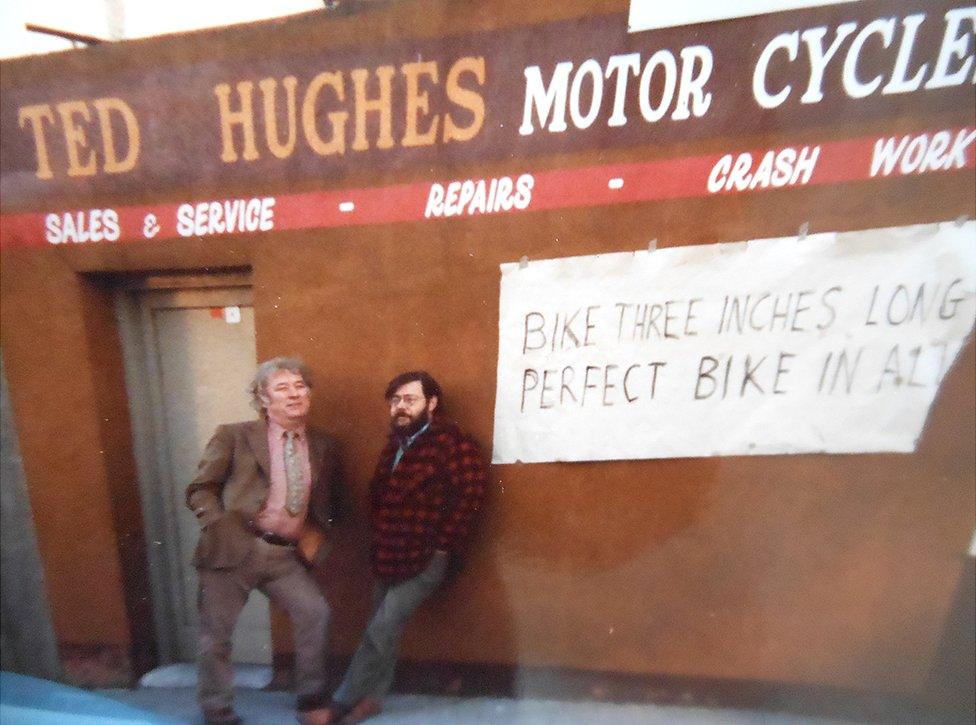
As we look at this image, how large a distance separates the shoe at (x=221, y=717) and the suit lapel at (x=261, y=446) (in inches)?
48.4

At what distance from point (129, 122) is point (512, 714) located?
12.0 ft

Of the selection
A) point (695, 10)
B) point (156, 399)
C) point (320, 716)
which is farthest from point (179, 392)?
point (695, 10)

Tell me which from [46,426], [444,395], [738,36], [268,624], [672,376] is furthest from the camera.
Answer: [268,624]

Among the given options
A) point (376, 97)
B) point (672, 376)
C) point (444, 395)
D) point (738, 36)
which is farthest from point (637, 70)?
point (444, 395)

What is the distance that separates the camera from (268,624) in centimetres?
317

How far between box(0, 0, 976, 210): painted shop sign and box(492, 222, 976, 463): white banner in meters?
0.57

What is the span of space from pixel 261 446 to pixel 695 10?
273 centimetres

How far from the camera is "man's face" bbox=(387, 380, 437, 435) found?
239 centimetres

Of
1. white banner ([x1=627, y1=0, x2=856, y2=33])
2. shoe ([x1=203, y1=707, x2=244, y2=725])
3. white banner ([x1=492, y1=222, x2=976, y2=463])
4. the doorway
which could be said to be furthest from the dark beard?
white banner ([x1=627, y1=0, x2=856, y2=33])

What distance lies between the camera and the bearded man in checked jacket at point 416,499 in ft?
7.69

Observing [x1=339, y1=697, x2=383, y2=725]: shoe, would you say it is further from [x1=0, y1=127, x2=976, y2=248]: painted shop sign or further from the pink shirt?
[x1=0, y1=127, x2=976, y2=248]: painted shop sign

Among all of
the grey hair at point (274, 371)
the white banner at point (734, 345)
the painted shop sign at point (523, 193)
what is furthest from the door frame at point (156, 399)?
the white banner at point (734, 345)

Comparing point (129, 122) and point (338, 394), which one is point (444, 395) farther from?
point (129, 122)

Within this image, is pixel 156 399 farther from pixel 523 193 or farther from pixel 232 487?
pixel 523 193
